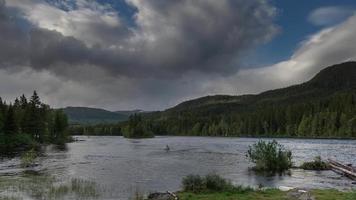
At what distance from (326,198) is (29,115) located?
117 meters

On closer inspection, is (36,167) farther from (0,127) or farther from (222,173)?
(0,127)

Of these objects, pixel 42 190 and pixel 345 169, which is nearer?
pixel 42 190

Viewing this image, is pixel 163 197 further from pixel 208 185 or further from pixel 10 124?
pixel 10 124

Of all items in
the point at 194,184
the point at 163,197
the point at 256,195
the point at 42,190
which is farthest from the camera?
the point at 42,190

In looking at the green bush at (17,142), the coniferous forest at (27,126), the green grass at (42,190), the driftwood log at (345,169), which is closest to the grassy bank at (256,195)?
the green grass at (42,190)

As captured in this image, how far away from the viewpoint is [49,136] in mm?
163250

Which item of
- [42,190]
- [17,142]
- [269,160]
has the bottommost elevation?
[42,190]

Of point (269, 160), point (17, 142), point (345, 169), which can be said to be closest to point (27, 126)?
point (17, 142)

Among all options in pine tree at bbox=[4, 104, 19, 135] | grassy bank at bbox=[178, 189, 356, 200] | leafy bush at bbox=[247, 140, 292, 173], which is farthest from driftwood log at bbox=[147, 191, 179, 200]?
pine tree at bbox=[4, 104, 19, 135]

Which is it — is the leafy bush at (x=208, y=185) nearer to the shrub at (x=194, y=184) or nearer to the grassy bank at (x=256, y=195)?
the shrub at (x=194, y=184)

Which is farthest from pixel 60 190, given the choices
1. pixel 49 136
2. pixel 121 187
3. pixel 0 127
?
pixel 49 136

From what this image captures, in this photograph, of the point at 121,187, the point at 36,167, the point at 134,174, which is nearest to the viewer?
the point at 121,187

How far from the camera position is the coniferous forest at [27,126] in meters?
118

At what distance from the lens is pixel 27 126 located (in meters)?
136
